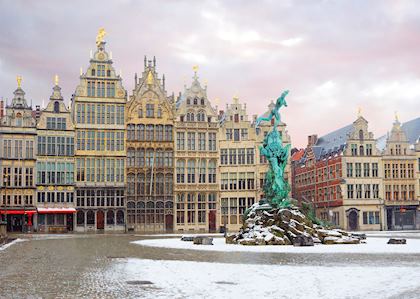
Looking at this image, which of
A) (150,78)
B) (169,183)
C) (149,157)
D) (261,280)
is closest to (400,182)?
(169,183)

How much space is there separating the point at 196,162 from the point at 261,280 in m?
56.5

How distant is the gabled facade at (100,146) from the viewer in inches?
2744

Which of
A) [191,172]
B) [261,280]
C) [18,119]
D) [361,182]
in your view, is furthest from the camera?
[361,182]

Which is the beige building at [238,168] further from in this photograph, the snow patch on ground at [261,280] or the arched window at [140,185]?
the snow patch on ground at [261,280]

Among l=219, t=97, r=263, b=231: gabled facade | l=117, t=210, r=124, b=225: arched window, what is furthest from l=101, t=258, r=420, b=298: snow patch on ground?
l=219, t=97, r=263, b=231: gabled facade

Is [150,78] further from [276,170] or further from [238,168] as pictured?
[276,170]

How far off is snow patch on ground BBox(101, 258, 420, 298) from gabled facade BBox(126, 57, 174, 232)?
49341mm

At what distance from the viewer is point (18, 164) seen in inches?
2672

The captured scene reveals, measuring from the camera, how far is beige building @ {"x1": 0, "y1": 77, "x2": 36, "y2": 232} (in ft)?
220

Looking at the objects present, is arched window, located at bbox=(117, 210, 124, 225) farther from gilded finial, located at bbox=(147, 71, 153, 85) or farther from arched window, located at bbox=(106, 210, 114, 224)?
gilded finial, located at bbox=(147, 71, 153, 85)

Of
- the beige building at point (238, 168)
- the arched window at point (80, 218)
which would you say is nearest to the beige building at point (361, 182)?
the beige building at point (238, 168)

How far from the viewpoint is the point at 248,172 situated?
74438mm

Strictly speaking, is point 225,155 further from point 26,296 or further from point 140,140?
point 26,296

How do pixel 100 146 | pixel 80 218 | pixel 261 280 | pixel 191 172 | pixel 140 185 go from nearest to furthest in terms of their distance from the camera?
pixel 261 280, pixel 80 218, pixel 100 146, pixel 140 185, pixel 191 172
